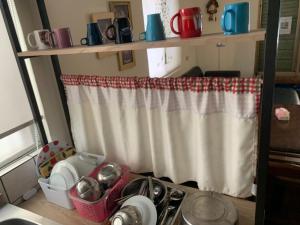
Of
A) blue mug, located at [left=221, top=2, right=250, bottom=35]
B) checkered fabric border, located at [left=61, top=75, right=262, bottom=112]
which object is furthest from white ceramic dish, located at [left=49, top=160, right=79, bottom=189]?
blue mug, located at [left=221, top=2, right=250, bottom=35]

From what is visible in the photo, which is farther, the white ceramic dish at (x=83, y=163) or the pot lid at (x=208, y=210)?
the white ceramic dish at (x=83, y=163)

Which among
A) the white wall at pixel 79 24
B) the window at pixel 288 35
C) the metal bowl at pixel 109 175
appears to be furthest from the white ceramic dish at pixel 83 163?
the window at pixel 288 35

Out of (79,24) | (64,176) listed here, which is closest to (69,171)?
(64,176)

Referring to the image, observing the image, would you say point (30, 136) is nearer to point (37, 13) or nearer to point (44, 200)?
point (44, 200)

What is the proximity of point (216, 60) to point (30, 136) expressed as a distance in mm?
4000

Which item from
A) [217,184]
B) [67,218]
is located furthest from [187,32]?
[67,218]

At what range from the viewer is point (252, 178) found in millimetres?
1063

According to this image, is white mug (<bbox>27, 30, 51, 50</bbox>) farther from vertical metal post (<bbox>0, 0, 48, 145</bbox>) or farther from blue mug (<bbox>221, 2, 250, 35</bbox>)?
blue mug (<bbox>221, 2, 250, 35</bbox>)

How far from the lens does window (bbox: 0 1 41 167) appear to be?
1.19 m

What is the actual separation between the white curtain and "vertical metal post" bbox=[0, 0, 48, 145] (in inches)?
6.7

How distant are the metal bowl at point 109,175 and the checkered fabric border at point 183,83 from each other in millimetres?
395

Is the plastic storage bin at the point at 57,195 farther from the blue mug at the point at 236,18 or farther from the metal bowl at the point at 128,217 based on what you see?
the blue mug at the point at 236,18

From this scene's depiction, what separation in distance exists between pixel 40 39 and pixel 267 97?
101 cm

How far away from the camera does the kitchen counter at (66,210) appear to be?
3.37 feet
